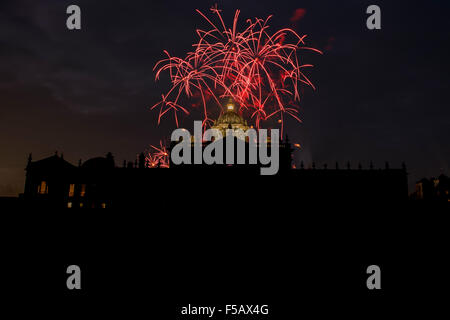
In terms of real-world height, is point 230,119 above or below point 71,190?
above

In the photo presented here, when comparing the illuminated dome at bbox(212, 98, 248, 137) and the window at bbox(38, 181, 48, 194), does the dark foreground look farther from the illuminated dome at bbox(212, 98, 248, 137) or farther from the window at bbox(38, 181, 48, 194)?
the illuminated dome at bbox(212, 98, 248, 137)

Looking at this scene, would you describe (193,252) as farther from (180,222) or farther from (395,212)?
(395,212)

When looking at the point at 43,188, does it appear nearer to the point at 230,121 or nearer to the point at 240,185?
the point at 230,121

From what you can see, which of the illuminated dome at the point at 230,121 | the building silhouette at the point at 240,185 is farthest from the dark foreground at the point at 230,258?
the illuminated dome at the point at 230,121

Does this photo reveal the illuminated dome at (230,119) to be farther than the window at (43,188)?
Yes

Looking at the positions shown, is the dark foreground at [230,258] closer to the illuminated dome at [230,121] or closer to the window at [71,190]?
the window at [71,190]

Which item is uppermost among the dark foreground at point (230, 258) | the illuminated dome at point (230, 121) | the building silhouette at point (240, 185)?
the illuminated dome at point (230, 121)

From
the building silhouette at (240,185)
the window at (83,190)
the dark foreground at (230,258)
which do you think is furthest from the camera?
the window at (83,190)

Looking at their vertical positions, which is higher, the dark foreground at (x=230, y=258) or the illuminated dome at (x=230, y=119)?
the illuminated dome at (x=230, y=119)

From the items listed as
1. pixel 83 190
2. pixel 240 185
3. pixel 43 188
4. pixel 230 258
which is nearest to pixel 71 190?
pixel 83 190

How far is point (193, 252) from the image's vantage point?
23.2 m
